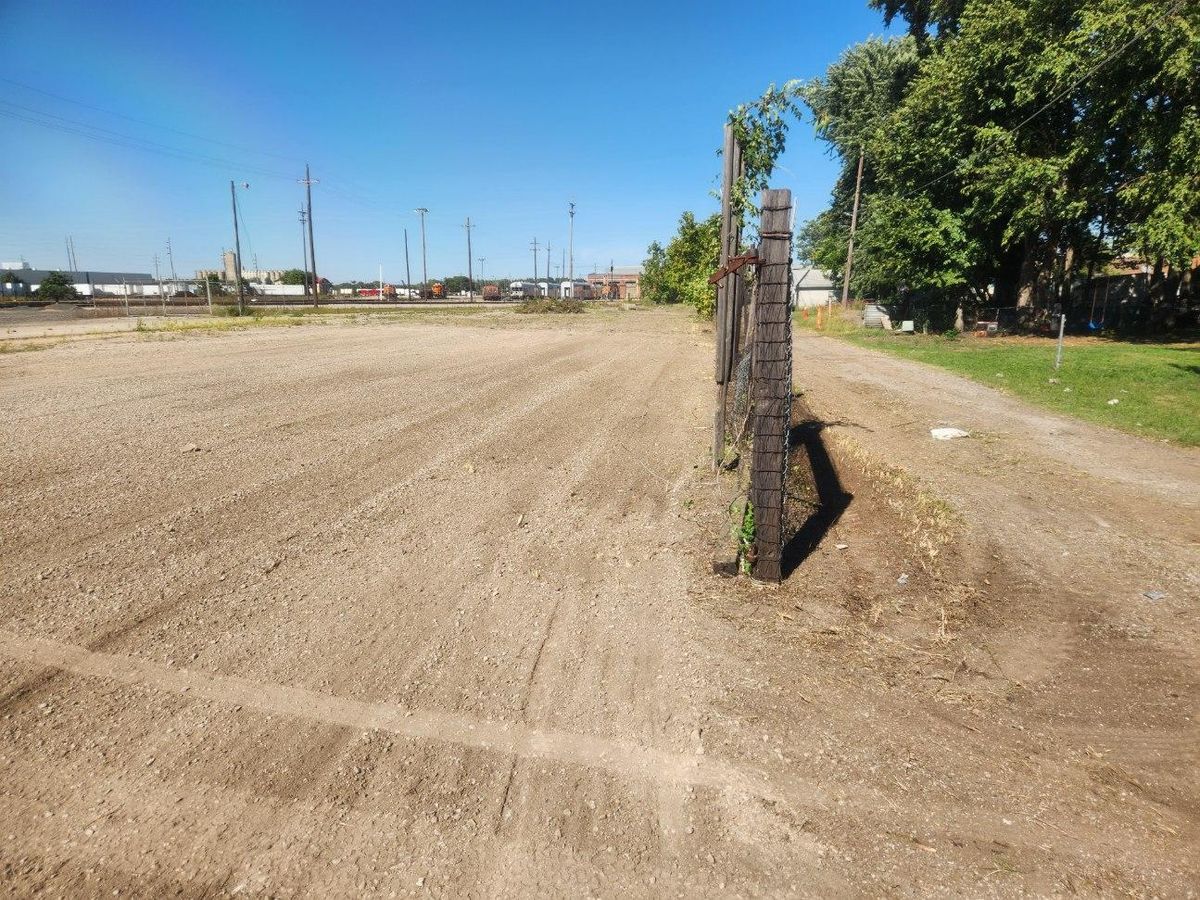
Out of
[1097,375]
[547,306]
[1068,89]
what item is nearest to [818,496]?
[1097,375]

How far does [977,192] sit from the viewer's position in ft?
77.3

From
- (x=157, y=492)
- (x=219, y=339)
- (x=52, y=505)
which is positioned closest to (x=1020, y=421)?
(x=157, y=492)

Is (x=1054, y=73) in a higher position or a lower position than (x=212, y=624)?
higher

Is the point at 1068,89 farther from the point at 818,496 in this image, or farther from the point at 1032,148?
the point at 818,496

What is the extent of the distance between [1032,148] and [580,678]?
91.0 feet

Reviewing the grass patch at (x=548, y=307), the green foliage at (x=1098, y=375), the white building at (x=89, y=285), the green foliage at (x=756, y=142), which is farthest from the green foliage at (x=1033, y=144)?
the white building at (x=89, y=285)

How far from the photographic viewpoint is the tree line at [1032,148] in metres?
18.3

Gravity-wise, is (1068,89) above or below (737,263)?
above

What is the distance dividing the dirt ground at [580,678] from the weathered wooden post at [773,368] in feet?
1.88

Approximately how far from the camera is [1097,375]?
13531 mm

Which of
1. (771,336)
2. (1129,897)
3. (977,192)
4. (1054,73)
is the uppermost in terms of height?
(1054,73)

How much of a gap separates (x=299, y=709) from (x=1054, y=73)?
2638 centimetres

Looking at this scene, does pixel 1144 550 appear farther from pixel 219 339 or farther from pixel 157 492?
pixel 219 339

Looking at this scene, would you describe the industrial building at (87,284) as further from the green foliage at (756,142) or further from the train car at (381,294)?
the green foliage at (756,142)
